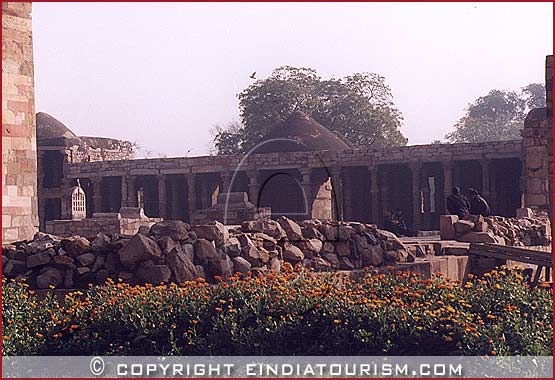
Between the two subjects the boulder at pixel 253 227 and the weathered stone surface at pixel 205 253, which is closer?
the weathered stone surface at pixel 205 253

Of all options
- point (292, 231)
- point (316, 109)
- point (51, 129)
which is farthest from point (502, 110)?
point (292, 231)

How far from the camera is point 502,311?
7012 millimetres

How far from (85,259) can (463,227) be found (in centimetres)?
808

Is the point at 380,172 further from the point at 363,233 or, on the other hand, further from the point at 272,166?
the point at 363,233

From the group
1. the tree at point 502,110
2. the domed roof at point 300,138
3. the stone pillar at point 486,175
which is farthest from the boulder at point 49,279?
the tree at point 502,110

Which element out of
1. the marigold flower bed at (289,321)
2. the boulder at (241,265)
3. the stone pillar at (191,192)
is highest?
the stone pillar at (191,192)

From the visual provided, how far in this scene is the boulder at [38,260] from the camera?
363 inches

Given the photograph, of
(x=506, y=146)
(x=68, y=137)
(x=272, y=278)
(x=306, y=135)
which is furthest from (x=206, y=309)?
(x=68, y=137)

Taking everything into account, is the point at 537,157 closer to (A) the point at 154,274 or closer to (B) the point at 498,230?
(B) the point at 498,230

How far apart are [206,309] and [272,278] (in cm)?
105

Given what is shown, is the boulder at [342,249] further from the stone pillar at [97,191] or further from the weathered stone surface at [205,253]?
the stone pillar at [97,191]

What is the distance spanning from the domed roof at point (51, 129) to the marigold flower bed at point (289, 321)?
31.3 m

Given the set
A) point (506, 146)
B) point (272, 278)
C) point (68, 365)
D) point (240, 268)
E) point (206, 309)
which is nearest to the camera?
point (68, 365)

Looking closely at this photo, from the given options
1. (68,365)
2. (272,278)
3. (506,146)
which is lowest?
(68,365)
